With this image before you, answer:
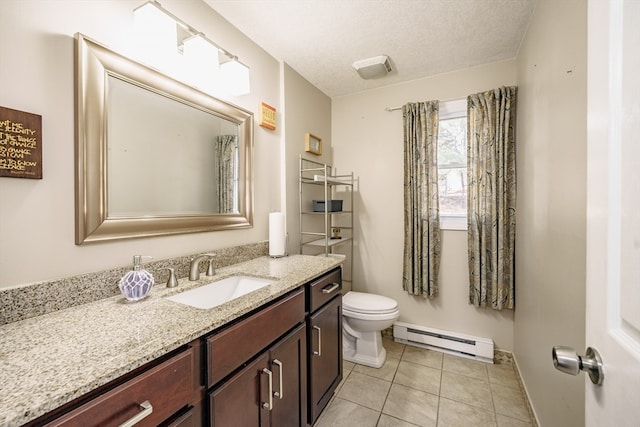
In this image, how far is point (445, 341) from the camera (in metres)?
2.29

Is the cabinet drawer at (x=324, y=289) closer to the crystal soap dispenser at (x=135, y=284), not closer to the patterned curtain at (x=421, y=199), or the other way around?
the crystal soap dispenser at (x=135, y=284)

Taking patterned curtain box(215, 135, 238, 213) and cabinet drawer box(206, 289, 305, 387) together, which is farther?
patterned curtain box(215, 135, 238, 213)

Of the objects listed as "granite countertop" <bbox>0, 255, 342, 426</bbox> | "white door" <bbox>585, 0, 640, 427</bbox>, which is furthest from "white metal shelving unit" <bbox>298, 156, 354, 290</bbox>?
"white door" <bbox>585, 0, 640, 427</bbox>

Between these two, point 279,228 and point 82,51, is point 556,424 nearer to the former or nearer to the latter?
point 279,228

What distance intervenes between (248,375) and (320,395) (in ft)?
2.35

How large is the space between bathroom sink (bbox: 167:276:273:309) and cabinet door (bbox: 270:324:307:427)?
12.4 inches

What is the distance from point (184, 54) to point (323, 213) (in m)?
1.49

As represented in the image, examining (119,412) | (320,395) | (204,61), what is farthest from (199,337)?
(204,61)

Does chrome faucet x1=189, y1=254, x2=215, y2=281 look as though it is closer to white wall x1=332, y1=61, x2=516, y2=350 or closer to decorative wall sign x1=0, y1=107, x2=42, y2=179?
decorative wall sign x1=0, y1=107, x2=42, y2=179

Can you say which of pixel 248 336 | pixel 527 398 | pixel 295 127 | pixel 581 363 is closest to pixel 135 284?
pixel 248 336

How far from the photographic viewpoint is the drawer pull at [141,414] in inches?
23.8

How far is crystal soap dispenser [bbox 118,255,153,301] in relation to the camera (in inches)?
39.5

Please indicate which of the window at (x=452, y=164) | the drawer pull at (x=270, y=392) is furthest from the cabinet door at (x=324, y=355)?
the window at (x=452, y=164)

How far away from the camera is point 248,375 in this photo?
3.25 ft
